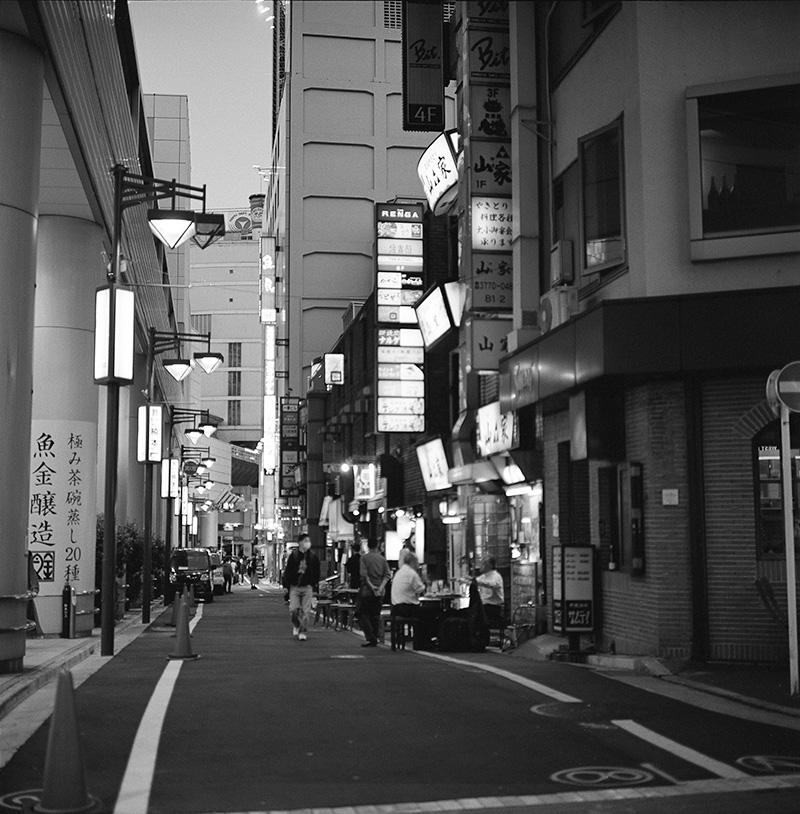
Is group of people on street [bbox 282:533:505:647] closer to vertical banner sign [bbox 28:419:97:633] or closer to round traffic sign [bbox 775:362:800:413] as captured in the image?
vertical banner sign [bbox 28:419:97:633]

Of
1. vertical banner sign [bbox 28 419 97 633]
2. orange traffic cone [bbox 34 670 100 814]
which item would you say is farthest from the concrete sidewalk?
orange traffic cone [bbox 34 670 100 814]

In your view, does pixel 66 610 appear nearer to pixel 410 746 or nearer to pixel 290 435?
pixel 410 746

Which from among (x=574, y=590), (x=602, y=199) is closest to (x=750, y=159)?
(x=602, y=199)

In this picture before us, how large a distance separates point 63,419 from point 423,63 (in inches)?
447

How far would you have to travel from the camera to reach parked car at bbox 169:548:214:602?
159 ft

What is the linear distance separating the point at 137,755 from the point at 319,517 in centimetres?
5858

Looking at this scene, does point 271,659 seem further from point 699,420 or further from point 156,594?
point 156,594

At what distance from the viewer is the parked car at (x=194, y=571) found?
1913 inches

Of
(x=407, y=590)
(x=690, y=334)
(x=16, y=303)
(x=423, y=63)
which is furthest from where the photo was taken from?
(x=423, y=63)

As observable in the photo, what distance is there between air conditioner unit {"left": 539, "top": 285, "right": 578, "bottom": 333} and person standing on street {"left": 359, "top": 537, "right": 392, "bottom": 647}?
5759 millimetres

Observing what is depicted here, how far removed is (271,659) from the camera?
1753cm

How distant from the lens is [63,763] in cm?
709

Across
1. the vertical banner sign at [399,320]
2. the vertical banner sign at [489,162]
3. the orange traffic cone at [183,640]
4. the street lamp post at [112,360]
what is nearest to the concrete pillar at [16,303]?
the orange traffic cone at [183,640]

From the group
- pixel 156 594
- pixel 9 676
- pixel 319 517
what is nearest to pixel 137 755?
pixel 9 676
